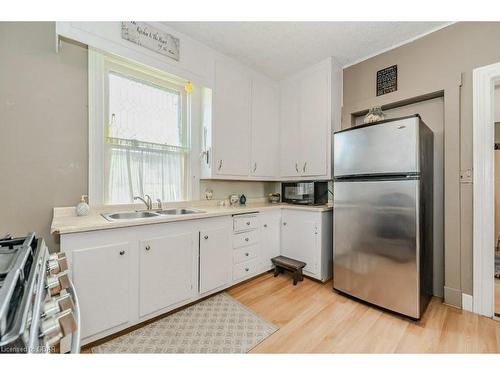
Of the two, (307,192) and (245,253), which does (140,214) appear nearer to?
(245,253)

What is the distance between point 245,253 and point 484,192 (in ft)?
7.09

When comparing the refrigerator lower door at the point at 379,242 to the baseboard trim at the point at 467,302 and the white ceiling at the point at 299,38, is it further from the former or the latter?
the white ceiling at the point at 299,38

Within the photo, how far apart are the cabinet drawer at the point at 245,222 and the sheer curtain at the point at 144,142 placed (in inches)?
28.4

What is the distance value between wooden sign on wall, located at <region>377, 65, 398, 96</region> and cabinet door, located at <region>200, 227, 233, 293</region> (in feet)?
7.44

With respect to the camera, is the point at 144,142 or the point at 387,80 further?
the point at 387,80

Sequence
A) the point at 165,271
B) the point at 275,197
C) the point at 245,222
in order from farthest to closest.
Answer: the point at 275,197 → the point at 245,222 → the point at 165,271

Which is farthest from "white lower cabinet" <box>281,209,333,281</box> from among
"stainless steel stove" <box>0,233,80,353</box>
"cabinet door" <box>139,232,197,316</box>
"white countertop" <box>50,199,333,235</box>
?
"stainless steel stove" <box>0,233,80,353</box>

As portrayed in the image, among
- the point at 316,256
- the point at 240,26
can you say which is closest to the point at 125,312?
the point at 316,256

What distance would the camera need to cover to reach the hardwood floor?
1441 millimetres

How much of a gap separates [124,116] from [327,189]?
2.43 meters

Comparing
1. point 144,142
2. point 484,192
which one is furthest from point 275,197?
point 484,192

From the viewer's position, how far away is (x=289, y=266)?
7.92 ft

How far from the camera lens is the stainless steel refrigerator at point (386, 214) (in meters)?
1.67
